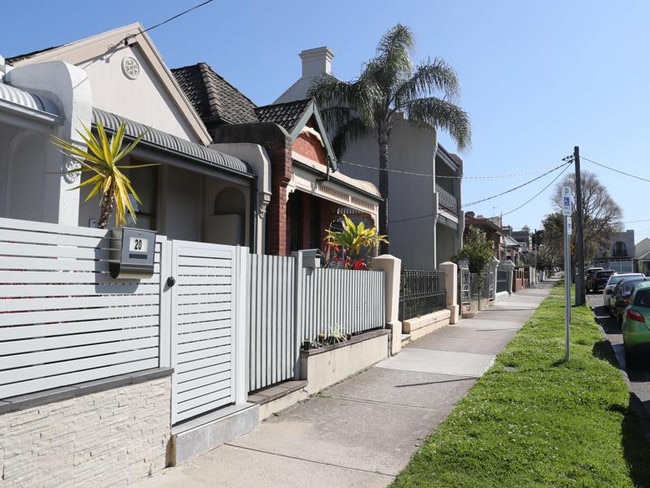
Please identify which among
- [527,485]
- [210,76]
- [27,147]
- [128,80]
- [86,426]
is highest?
[210,76]

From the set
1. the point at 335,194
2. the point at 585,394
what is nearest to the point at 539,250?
the point at 335,194

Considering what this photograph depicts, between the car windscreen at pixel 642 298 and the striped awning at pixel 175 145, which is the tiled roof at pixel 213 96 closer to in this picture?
the striped awning at pixel 175 145

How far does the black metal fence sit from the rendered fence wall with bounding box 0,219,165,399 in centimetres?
864

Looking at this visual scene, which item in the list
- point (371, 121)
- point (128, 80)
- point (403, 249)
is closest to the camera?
point (128, 80)

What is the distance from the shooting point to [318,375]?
7918 millimetres

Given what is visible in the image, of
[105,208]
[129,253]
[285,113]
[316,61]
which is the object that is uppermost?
[316,61]

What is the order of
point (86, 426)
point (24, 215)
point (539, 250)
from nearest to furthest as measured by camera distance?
point (86, 426) < point (24, 215) < point (539, 250)

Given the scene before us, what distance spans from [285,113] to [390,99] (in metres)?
9.72

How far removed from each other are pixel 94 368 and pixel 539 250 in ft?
299

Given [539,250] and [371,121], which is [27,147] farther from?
[539,250]

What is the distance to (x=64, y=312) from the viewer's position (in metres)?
4.07

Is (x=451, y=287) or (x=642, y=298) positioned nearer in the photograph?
(x=642, y=298)

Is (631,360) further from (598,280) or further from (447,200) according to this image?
(598,280)

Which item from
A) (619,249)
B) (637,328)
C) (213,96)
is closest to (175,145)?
(213,96)
